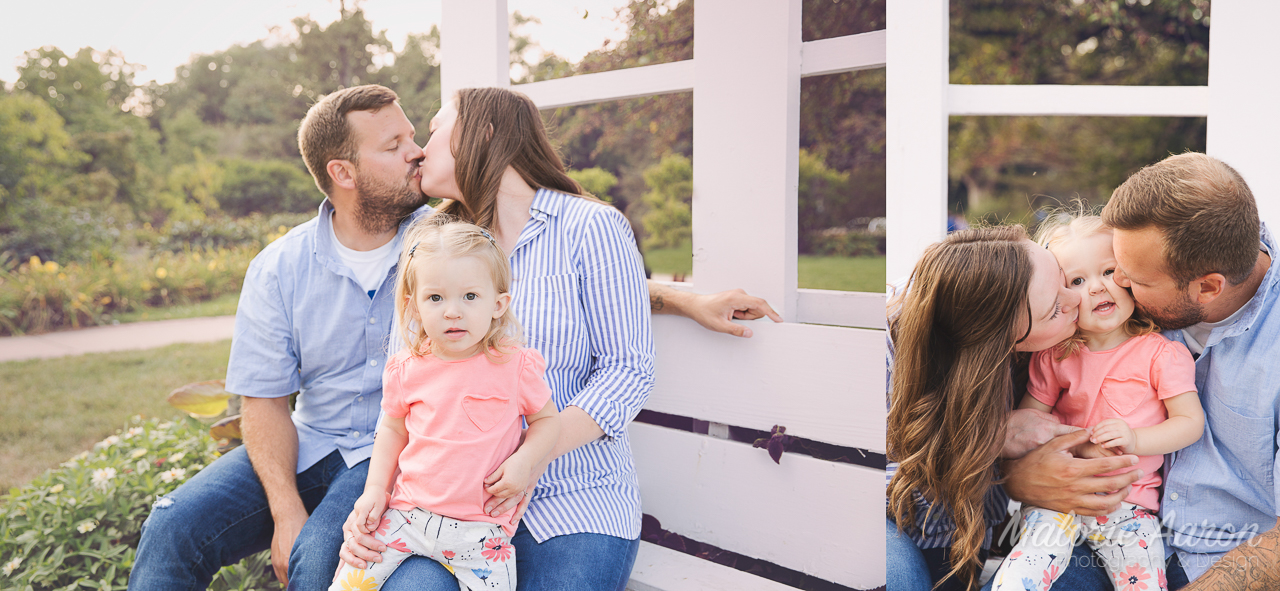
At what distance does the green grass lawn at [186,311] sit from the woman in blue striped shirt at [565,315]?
22.0ft

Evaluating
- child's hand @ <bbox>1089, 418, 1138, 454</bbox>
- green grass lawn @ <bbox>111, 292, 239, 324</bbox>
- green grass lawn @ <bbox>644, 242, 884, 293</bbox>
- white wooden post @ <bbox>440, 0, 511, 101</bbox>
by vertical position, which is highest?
white wooden post @ <bbox>440, 0, 511, 101</bbox>

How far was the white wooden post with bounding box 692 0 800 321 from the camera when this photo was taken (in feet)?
5.55

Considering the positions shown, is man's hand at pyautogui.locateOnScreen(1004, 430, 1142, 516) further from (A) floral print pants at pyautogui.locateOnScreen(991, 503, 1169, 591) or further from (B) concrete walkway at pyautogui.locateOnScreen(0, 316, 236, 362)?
(B) concrete walkway at pyautogui.locateOnScreen(0, 316, 236, 362)

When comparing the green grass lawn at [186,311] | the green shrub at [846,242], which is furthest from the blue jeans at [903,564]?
the green grass lawn at [186,311]

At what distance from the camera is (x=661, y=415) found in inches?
89.6

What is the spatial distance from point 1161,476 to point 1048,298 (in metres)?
0.46

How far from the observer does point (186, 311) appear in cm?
722

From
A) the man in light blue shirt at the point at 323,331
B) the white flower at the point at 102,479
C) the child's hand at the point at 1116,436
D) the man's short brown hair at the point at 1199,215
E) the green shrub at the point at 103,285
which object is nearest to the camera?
the man's short brown hair at the point at 1199,215

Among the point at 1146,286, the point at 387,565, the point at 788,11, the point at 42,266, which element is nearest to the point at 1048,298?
the point at 1146,286

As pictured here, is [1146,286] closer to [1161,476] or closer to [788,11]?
[1161,476]

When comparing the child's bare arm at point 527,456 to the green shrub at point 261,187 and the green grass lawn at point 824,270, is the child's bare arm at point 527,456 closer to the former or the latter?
the green grass lawn at point 824,270

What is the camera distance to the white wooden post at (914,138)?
157 cm

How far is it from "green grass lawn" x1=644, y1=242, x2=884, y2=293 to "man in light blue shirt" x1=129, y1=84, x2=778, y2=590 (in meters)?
3.96

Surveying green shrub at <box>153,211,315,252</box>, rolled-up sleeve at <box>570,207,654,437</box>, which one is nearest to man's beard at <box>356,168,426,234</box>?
rolled-up sleeve at <box>570,207,654,437</box>
